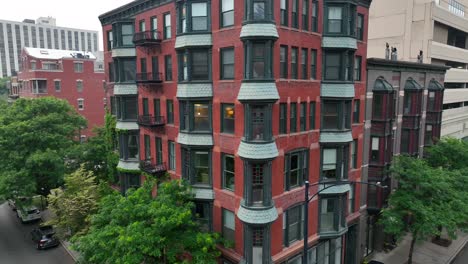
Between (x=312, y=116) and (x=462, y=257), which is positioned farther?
(x=462, y=257)

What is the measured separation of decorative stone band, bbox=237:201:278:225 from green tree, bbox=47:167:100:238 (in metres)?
12.4

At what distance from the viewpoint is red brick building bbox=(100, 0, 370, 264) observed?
17578mm

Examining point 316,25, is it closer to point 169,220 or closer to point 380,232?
Answer: point 169,220

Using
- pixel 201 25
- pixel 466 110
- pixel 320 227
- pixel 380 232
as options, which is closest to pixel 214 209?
pixel 320 227

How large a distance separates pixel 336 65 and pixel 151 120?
14.3m

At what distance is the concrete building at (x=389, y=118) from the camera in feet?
85.0

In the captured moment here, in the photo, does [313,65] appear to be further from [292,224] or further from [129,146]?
[129,146]

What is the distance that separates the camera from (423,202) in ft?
78.9

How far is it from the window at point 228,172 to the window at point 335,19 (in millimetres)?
10891

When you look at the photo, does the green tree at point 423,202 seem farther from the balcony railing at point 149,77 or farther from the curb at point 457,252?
the balcony railing at point 149,77

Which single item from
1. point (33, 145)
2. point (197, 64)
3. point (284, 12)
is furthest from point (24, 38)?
point (284, 12)

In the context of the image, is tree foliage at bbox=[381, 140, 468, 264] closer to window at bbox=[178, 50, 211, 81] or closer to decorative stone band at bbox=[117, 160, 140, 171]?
window at bbox=[178, 50, 211, 81]

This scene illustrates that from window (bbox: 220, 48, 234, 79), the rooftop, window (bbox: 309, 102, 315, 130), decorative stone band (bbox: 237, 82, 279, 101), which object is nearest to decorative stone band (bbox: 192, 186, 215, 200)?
decorative stone band (bbox: 237, 82, 279, 101)

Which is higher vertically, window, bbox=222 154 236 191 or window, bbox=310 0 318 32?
window, bbox=310 0 318 32
